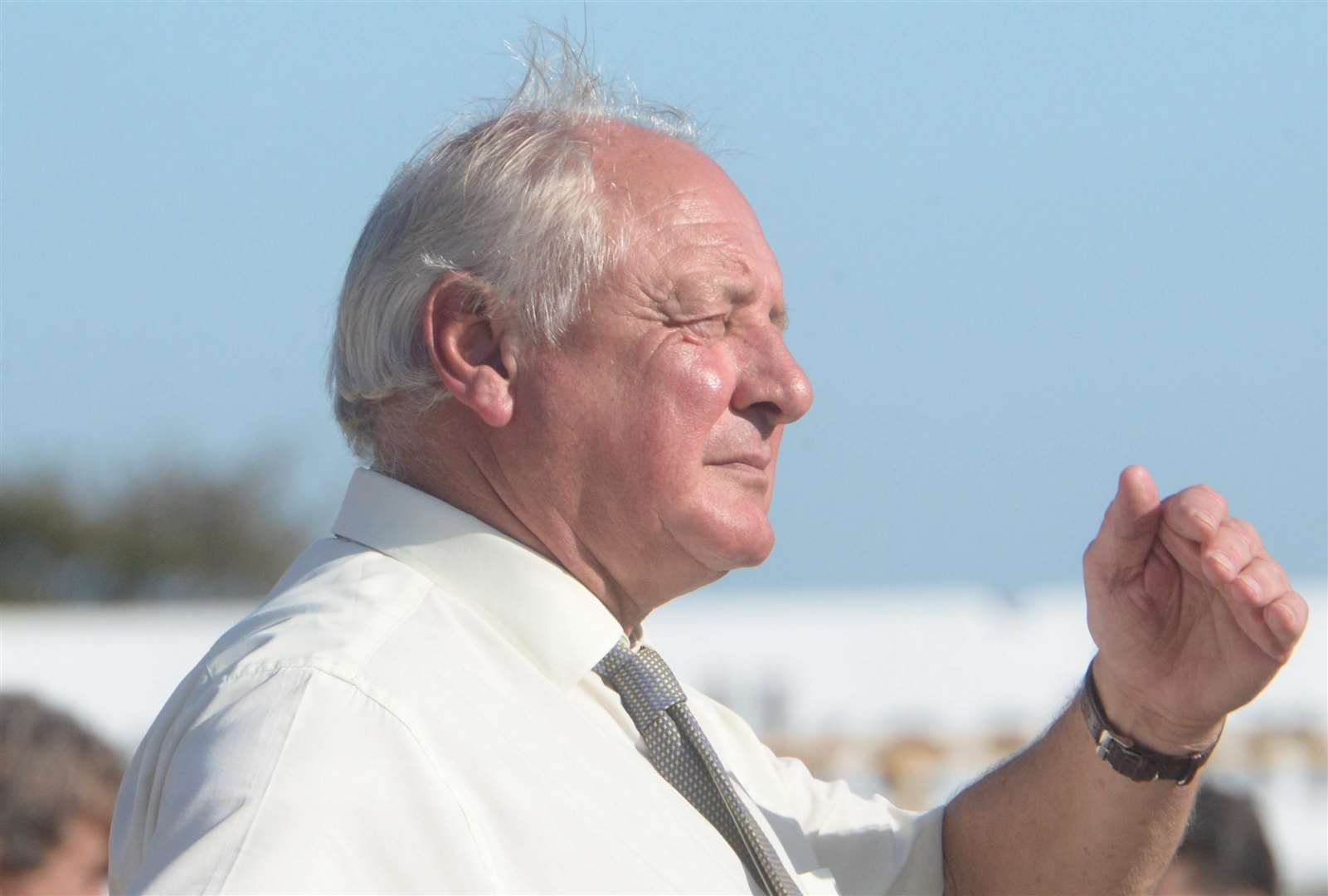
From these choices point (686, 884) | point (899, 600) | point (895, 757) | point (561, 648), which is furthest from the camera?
→ point (899, 600)

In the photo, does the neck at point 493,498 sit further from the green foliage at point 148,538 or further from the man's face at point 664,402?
the green foliage at point 148,538

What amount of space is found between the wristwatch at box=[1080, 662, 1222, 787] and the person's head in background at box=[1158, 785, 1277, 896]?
3.83ft

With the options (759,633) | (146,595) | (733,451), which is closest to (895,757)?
(759,633)

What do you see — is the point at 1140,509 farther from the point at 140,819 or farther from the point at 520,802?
the point at 140,819

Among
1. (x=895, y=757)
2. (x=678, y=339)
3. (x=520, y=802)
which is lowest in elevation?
(x=895, y=757)

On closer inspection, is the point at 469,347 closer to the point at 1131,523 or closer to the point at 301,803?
the point at 301,803

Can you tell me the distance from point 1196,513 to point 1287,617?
0.62ft

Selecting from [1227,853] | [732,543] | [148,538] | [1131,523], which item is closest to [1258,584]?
[1131,523]

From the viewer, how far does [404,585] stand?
2.12 meters

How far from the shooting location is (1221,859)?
144 inches

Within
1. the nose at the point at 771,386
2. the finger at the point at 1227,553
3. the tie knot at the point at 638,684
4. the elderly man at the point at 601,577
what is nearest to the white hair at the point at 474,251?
the elderly man at the point at 601,577

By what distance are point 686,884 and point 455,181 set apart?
43.1 inches

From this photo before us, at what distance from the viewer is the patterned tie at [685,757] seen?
7.33 ft

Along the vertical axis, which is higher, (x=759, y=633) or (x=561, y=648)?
(x=561, y=648)
